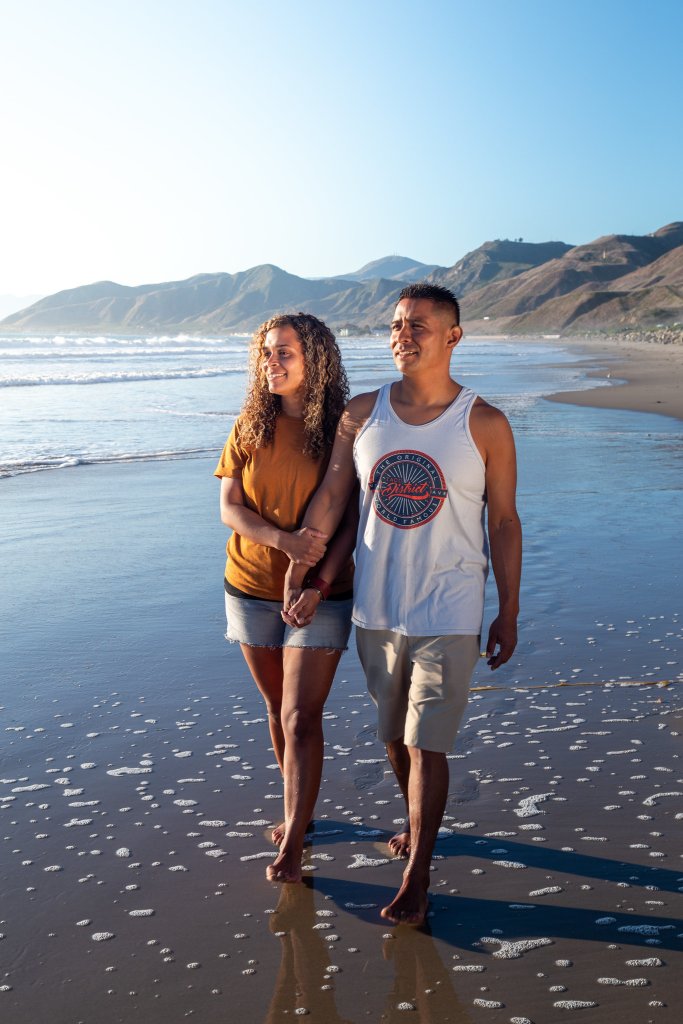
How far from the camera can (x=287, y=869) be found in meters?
3.04

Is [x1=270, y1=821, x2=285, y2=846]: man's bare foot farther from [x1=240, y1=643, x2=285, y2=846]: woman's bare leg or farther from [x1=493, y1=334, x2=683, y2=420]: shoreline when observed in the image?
[x1=493, y1=334, x2=683, y2=420]: shoreline

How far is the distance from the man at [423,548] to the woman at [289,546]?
0.09 meters

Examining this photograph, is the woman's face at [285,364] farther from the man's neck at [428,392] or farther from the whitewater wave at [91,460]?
the whitewater wave at [91,460]

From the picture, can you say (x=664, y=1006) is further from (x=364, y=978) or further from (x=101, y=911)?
(x=101, y=911)

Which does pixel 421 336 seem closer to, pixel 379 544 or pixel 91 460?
pixel 379 544

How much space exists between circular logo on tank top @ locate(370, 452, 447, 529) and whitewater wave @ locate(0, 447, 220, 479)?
9.27 m

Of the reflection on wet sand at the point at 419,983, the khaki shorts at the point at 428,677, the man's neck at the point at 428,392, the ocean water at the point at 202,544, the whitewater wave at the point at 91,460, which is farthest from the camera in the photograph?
the whitewater wave at the point at 91,460

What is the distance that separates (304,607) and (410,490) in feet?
1.54

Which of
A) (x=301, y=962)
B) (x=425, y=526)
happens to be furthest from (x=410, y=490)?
(x=301, y=962)

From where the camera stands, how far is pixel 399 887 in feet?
9.98

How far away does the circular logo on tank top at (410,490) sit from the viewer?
2.92 meters

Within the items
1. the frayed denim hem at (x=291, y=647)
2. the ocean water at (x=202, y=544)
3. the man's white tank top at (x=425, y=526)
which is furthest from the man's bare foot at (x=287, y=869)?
the ocean water at (x=202, y=544)

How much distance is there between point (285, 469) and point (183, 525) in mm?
5291

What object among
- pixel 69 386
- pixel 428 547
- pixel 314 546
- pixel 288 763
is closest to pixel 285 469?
pixel 314 546
